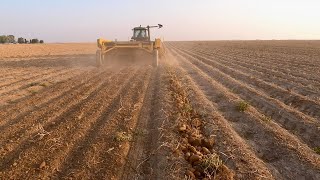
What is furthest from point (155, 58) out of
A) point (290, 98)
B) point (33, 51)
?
point (33, 51)

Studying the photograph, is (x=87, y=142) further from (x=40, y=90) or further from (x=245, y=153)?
(x=40, y=90)

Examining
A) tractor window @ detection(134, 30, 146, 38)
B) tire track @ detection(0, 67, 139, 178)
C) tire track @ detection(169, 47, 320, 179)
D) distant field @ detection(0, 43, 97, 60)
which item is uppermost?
tractor window @ detection(134, 30, 146, 38)

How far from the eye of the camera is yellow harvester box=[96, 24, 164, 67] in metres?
16.2

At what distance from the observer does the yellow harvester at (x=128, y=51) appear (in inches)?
639

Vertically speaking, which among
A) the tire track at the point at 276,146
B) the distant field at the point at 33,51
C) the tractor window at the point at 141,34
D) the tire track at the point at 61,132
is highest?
the tractor window at the point at 141,34

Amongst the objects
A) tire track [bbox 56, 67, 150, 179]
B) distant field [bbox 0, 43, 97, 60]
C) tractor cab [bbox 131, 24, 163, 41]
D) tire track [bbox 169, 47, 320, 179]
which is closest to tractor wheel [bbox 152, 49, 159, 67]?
tractor cab [bbox 131, 24, 163, 41]

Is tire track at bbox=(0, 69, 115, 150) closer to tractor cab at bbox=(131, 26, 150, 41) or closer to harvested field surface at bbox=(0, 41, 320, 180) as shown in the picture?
harvested field surface at bbox=(0, 41, 320, 180)

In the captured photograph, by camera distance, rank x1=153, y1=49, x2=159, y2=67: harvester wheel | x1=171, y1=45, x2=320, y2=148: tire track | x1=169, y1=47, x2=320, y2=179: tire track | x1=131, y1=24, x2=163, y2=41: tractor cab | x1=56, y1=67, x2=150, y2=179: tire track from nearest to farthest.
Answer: x1=56, y1=67, x2=150, y2=179: tire track < x1=169, y1=47, x2=320, y2=179: tire track < x1=171, y1=45, x2=320, y2=148: tire track < x1=153, y1=49, x2=159, y2=67: harvester wheel < x1=131, y1=24, x2=163, y2=41: tractor cab

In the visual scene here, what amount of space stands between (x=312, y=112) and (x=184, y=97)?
9.79ft

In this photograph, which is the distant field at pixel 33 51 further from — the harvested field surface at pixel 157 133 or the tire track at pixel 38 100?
the harvested field surface at pixel 157 133

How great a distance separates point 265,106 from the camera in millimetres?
7703

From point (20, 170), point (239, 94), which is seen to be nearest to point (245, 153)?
point (20, 170)

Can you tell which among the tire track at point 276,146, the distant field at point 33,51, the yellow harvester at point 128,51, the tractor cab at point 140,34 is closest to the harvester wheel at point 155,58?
the yellow harvester at point 128,51

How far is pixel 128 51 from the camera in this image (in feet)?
55.1
